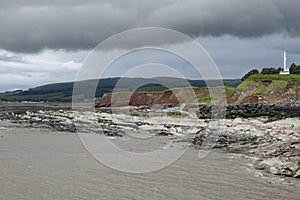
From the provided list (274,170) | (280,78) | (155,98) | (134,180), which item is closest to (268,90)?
(280,78)

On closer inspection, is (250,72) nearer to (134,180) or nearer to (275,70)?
(275,70)

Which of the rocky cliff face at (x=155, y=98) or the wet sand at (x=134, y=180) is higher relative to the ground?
the rocky cliff face at (x=155, y=98)

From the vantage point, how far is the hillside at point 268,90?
95188 mm

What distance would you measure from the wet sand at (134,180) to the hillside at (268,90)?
70.0m

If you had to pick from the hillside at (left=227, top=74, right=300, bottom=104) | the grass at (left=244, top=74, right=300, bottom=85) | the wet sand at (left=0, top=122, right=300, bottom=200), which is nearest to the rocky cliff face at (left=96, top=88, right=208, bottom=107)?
the hillside at (left=227, top=74, right=300, bottom=104)

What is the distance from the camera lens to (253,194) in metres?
17.8

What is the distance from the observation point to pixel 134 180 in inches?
812

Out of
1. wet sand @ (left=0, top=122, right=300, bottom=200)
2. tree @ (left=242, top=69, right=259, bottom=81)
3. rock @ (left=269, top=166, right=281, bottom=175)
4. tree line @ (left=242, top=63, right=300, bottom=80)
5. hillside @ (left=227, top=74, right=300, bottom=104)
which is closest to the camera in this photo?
wet sand @ (left=0, top=122, right=300, bottom=200)

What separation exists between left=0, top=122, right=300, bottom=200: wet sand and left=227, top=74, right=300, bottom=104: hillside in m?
70.0

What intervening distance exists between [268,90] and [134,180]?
83101mm

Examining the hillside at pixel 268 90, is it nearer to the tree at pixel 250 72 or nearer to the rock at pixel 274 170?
the tree at pixel 250 72

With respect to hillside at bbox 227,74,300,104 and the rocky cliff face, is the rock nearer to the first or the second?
hillside at bbox 227,74,300,104

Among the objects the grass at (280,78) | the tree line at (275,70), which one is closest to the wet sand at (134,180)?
the grass at (280,78)

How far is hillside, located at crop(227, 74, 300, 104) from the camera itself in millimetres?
95188
